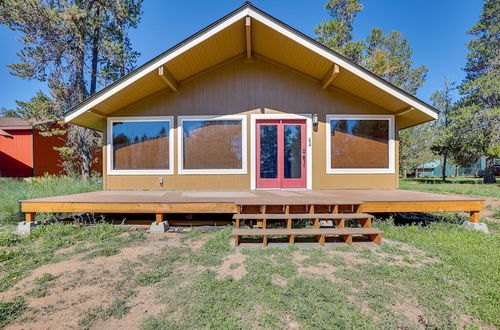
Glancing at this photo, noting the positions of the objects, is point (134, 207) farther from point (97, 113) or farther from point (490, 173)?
point (490, 173)

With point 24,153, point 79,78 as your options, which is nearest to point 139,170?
point 79,78

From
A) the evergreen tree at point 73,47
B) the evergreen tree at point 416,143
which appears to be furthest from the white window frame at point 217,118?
the evergreen tree at point 416,143

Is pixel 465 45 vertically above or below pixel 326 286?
above

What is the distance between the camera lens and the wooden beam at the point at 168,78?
492cm

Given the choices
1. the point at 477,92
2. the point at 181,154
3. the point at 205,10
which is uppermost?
the point at 205,10

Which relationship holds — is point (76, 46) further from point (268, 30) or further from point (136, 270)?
point (136, 270)

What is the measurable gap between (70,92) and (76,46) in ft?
6.46

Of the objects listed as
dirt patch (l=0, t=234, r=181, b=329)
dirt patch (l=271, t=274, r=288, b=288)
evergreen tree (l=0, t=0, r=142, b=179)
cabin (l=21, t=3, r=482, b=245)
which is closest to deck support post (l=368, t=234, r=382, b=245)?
dirt patch (l=271, t=274, r=288, b=288)

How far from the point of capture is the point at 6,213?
185 inches

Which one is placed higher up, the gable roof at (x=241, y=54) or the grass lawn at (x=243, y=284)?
the gable roof at (x=241, y=54)

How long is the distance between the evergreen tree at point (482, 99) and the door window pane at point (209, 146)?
12.8 metres

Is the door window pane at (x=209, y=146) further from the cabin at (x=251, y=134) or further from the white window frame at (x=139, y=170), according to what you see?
the white window frame at (x=139, y=170)

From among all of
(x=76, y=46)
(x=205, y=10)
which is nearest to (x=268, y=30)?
(x=205, y=10)

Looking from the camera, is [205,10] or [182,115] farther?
[205,10]
